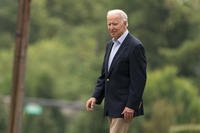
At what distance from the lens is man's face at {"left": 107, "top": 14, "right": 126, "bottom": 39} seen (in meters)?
6.31

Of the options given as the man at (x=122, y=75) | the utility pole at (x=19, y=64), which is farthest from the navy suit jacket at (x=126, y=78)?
the utility pole at (x=19, y=64)

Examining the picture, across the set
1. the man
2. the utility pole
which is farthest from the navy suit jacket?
the utility pole

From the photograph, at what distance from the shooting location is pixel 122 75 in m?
6.48

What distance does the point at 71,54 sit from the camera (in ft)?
198

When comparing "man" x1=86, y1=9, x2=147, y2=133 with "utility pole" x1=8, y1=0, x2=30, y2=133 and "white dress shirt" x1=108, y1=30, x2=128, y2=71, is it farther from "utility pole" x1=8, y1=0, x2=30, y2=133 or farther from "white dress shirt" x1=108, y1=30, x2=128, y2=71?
"utility pole" x1=8, y1=0, x2=30, y2=133

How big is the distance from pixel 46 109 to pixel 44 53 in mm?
13482

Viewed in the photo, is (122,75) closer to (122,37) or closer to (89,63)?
(122,37)

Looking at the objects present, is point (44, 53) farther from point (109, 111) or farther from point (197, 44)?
point (109, 111)

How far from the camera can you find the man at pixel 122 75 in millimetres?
6320

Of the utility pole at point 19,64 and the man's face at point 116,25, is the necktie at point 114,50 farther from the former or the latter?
the utility pole at point 19,64

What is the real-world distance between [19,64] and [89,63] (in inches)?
1376

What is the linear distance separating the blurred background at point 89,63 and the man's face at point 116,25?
38.7 feet

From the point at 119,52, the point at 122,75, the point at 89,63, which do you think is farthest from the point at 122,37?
the point at 89,63

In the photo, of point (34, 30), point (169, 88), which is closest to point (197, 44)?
point (169, 88)
